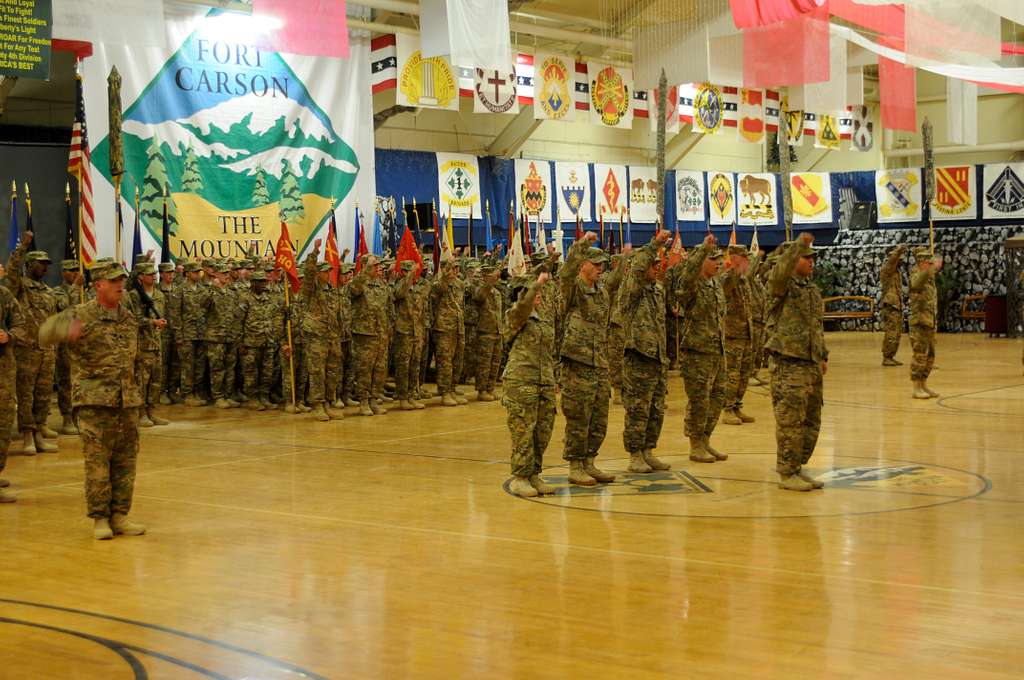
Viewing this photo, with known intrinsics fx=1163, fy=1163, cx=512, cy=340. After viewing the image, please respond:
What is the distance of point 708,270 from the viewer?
8.97m

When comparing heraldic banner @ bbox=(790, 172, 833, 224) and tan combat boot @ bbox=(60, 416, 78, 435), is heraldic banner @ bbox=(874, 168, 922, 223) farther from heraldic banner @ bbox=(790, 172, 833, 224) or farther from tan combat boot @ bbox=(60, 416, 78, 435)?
tan combat boot @ bbox=(60, 416, 78, 435)

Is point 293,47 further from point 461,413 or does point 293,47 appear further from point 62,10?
point 461,413

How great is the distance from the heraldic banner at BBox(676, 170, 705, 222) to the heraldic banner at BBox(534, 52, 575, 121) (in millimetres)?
5323

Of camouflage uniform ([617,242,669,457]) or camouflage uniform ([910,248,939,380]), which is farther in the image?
camouflage uniform ([910,248,939,380])

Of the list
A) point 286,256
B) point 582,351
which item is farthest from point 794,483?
point 286,256

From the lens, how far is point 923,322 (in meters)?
13.2

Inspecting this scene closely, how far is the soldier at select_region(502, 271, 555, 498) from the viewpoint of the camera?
302 inches

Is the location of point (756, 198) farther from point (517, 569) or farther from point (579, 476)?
point (517, 569)

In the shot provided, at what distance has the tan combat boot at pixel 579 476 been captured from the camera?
811 cm

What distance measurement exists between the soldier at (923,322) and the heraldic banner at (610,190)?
10.9 meters

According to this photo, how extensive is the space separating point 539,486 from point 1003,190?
72.6 ft

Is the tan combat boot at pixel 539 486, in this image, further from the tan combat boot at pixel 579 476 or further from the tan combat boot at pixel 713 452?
the tan combat boot at pixel 713 452

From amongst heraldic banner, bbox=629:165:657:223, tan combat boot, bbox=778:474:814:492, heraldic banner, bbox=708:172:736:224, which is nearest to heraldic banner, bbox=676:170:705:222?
heraldic banner, bbox=708:172:736:224

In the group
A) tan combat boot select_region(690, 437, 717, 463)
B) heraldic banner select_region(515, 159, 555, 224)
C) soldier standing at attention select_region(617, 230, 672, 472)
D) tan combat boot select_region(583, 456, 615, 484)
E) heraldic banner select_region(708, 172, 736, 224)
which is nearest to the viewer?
tan combat boot select_region(583, 456, 615, 484)
